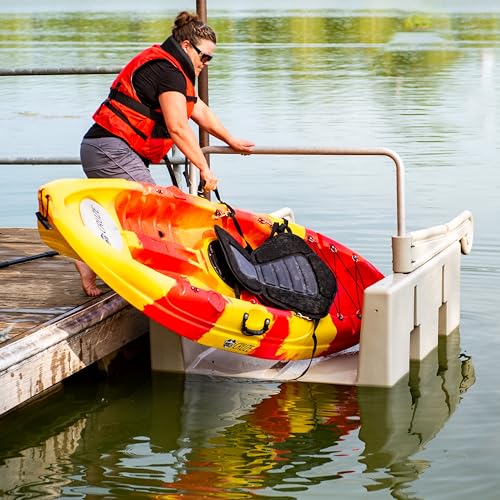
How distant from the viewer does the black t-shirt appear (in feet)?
23.1

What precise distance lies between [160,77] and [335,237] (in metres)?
4.58

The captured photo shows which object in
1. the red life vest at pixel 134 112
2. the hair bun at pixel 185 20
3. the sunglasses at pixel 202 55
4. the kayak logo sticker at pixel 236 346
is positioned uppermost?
the hair bun at pixel 185 20

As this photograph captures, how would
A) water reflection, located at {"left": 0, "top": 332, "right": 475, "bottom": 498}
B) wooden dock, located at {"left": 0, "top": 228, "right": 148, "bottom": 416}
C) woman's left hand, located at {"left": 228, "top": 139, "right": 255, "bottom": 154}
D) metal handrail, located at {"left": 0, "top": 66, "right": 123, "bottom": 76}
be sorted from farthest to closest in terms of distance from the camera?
metal handrail, located at {"left": 0, "top": 66, "right": 123, "bottom": 76}, woman's left hand, located at {"left": 228, "top": 139, "right": 255, "bottom": 154}, wooden dock, located at {"left": 0, "top": 228, "right": 148, "bottom": 416}, water reflection, located at {"left": 0, "top": 332, "right": 475, "bottom": 498}

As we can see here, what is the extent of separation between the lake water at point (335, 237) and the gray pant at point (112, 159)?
3.49 ft

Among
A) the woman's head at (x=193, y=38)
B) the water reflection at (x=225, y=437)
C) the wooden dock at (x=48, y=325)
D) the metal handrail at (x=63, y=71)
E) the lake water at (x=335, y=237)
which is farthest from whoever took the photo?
the metal handrail at (x=63, y=71)

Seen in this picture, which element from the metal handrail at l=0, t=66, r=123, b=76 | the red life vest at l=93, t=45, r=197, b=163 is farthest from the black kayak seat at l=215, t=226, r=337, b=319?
the metal handrail at l=0, t=66, r=123, b=76

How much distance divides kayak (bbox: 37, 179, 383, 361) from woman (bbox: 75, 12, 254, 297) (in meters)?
0.23

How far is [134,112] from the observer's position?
714 cm

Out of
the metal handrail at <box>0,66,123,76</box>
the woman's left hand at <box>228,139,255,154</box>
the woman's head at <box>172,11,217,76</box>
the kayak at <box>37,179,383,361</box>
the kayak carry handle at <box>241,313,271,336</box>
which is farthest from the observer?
the metal handrail at <box>0,66,123,76</box>

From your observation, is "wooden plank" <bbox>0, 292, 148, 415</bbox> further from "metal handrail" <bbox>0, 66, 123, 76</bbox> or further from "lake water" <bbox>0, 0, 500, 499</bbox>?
"metal handrail" <bbox>0, 66, 123, 76</bbox>

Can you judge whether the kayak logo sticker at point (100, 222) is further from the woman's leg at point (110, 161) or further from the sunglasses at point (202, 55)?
the sunglasses at point (202, 55)

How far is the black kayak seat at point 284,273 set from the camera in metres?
7.13

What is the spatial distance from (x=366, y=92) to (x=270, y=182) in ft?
27.8

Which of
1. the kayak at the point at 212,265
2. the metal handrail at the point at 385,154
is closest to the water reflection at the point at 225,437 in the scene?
the kayak at the point at 212,265
